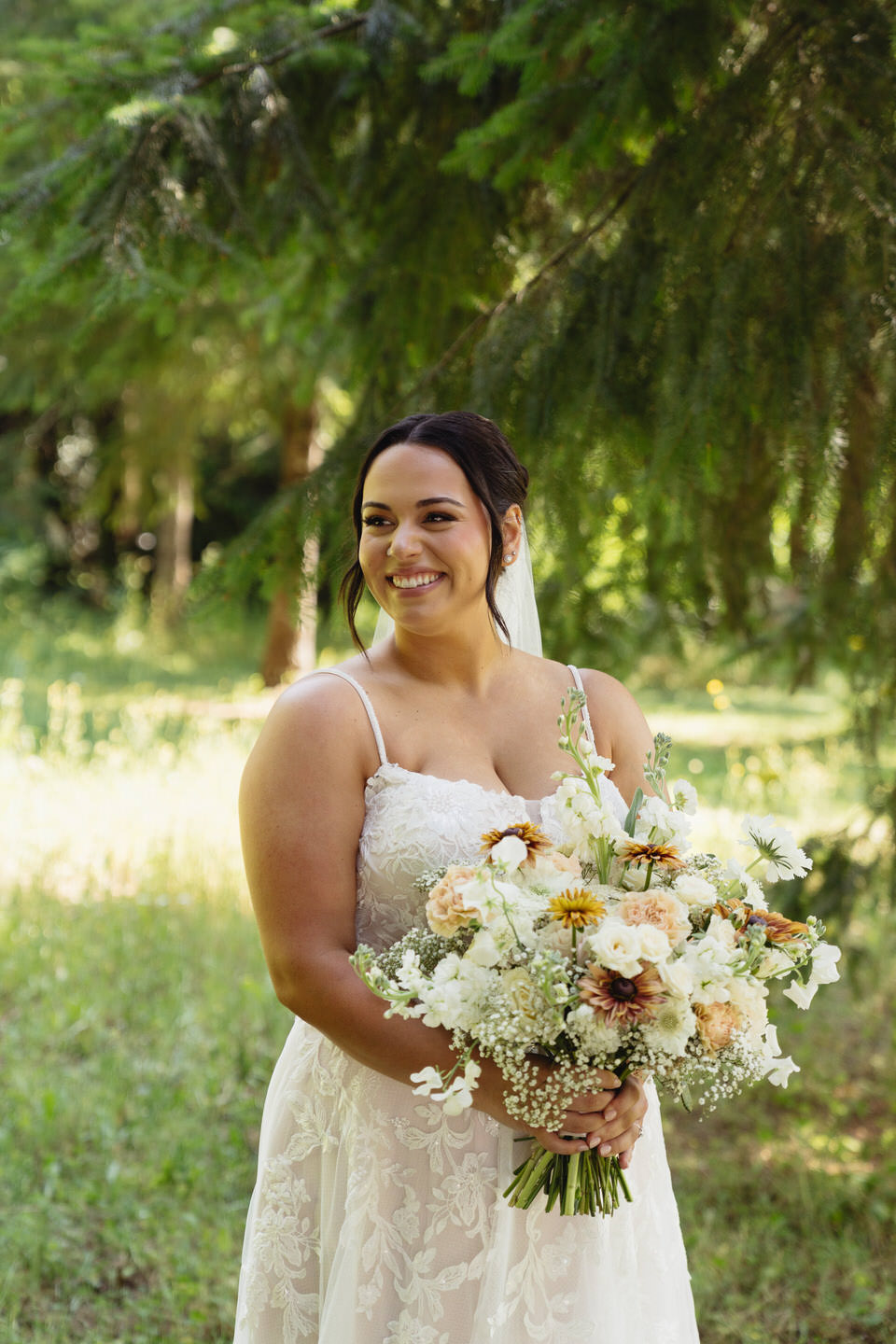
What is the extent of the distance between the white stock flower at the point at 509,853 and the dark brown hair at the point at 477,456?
0.78 meters

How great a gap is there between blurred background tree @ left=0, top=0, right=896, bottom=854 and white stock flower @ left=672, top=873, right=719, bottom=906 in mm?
1338

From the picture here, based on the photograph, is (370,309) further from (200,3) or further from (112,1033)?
(112,1033)

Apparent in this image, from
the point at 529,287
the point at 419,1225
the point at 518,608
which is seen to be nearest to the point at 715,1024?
the point at 419,1225

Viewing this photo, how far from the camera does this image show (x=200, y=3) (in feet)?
11.1

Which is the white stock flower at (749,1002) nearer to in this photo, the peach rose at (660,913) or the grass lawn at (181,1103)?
the peach rose at (660,913)

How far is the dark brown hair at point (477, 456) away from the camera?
2250mm

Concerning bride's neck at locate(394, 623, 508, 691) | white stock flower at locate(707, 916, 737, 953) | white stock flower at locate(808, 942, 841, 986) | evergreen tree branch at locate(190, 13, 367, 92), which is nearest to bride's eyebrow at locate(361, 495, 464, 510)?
bride's neck at locate(394, 623, 508, 691)

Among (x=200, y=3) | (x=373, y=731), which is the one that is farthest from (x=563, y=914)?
(x=200, y=3)

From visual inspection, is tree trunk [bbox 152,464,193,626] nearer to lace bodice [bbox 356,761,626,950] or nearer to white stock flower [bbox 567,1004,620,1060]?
lace bodice [bbox 356,761,626,950]

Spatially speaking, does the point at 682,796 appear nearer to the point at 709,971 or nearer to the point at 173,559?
the point at 709,971

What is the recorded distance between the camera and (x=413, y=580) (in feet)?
7.16

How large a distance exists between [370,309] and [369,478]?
197 cm

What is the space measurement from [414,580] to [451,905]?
0.72 m

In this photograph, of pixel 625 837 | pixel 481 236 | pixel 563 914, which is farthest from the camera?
pixel 481 236
